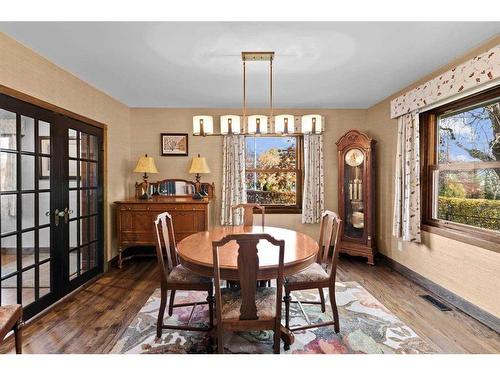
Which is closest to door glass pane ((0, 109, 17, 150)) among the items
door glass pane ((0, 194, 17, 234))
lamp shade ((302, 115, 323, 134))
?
door glass pane ((0, 194, 17, 234))

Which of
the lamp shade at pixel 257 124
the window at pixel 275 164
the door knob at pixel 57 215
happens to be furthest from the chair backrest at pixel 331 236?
the door knob at pixel 57 215

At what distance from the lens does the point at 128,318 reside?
2482 mm

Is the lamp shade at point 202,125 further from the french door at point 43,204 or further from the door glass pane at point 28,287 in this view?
the door glass pane at point 28,287

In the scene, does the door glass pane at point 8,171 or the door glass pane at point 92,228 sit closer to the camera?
the door glass pane at point 8,171

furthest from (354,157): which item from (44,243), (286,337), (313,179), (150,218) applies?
(44,243)

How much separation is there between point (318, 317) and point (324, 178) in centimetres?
247

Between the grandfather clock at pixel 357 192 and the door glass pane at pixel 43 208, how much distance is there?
11.8 ft

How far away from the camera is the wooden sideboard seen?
12.5ft

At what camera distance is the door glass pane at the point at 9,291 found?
224 cm

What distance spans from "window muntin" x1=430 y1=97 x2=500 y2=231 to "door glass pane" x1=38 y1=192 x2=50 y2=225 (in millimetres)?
4051

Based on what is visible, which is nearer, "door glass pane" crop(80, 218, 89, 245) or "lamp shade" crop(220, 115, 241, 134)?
"lamp shade" crop(220, 115, 241, 134)

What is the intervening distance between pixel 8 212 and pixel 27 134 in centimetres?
69

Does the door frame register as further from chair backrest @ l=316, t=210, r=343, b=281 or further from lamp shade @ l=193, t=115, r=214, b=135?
chair backrest @ l=316, t=210, r=343, b=281

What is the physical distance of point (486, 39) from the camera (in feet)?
7.48
